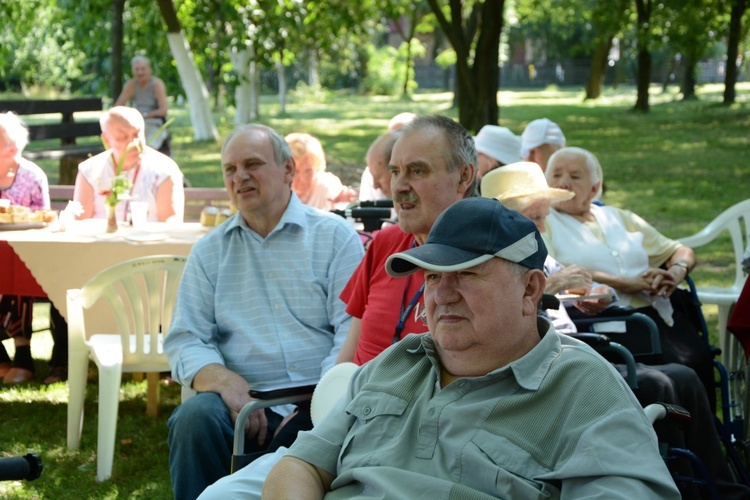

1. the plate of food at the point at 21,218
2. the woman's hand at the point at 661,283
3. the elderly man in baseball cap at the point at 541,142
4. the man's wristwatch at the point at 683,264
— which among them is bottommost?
the woman's hand at the point at 661,283

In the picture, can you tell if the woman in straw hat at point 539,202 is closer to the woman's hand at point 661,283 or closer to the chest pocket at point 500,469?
the woman's hand at point 661,283

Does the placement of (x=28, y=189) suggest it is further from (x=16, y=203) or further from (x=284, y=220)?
(x=284, y=220)

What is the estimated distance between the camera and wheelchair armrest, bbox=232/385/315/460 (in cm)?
305

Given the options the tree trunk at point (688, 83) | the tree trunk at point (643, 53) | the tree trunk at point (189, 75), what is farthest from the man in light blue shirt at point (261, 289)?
the tree trunk at point (688, 83)

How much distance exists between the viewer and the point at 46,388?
5.80 meters

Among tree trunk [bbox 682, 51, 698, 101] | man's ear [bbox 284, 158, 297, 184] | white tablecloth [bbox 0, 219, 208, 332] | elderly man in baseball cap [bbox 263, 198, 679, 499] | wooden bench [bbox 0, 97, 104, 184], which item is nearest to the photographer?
elderly man in baseball cap [bbox 263, 198, 679, 499]

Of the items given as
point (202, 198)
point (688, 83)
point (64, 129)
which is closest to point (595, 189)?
point (202, 198)

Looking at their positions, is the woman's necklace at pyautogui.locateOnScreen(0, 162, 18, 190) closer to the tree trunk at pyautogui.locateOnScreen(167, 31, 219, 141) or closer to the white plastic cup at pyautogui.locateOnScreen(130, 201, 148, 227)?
the white plastic cup at pyautogui.locateOnScreen(130, 201, 148, 227)

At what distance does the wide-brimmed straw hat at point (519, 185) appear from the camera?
4066 millimetres

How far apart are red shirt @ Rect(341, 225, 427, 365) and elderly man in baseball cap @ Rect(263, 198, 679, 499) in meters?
0.70

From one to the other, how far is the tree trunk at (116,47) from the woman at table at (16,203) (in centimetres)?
777

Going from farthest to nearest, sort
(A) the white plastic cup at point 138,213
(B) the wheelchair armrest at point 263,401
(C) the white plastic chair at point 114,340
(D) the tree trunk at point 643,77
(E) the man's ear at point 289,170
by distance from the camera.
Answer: (D) the tree trunk at point 643,77 < (A) the white plastic cup at point 138,213 < (C) the white plastic chair at point 114,340 < (E) the man's ear at point 289,170 < (B) the wheelchair armrest at point 263,401

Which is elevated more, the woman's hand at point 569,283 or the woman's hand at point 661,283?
the woman's hand at point 569,283

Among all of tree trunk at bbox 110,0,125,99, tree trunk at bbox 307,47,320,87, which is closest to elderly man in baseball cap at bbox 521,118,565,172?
tree trunk at bbox 110,0,125,99
